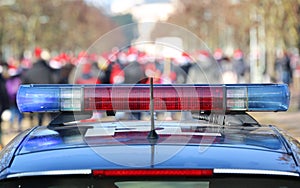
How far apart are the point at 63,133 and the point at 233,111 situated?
0.87 m

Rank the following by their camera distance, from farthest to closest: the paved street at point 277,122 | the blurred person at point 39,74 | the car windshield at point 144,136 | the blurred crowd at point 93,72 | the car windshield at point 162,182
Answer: the blurred person at point 39,74 < the paved street at point 277,122 < the blurred crowd at point 93,72 < the car windshield at point 144,136 < the car windshield at point 162,182

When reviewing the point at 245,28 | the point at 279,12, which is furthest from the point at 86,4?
the point at 279,12

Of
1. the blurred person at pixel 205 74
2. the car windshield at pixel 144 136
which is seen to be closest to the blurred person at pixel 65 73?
the blurred person at pixel 205 74

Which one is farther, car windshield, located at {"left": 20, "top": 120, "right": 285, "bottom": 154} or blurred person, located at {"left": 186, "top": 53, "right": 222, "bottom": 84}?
blurred person, located at {"left": 186, "top": 53, "right": 222, "bottom": 84}

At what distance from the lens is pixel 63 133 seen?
3797mm

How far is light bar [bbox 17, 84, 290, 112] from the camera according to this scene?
393cm

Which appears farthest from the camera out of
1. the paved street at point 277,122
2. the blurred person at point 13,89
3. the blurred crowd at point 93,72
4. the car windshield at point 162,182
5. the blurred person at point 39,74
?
the blurred person at point 39,74

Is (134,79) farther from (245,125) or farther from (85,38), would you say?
(85,38)

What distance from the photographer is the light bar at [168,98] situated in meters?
3.93

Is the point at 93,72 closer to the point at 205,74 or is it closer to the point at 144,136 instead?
the point at 205,74

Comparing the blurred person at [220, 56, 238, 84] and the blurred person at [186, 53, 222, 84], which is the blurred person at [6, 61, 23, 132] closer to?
the blurred person at [186, 53, 222, 84]

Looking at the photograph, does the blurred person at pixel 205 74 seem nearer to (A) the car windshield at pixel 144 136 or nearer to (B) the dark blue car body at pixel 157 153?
(A) the car windshield at pixel 144 136

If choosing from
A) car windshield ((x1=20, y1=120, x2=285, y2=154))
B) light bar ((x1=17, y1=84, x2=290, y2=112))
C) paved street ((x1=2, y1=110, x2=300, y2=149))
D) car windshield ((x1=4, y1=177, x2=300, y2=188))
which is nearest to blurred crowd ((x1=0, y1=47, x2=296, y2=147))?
paved street ((x1=2, y1=110, x2=300, y2=149))

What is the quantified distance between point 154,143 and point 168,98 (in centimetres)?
73
